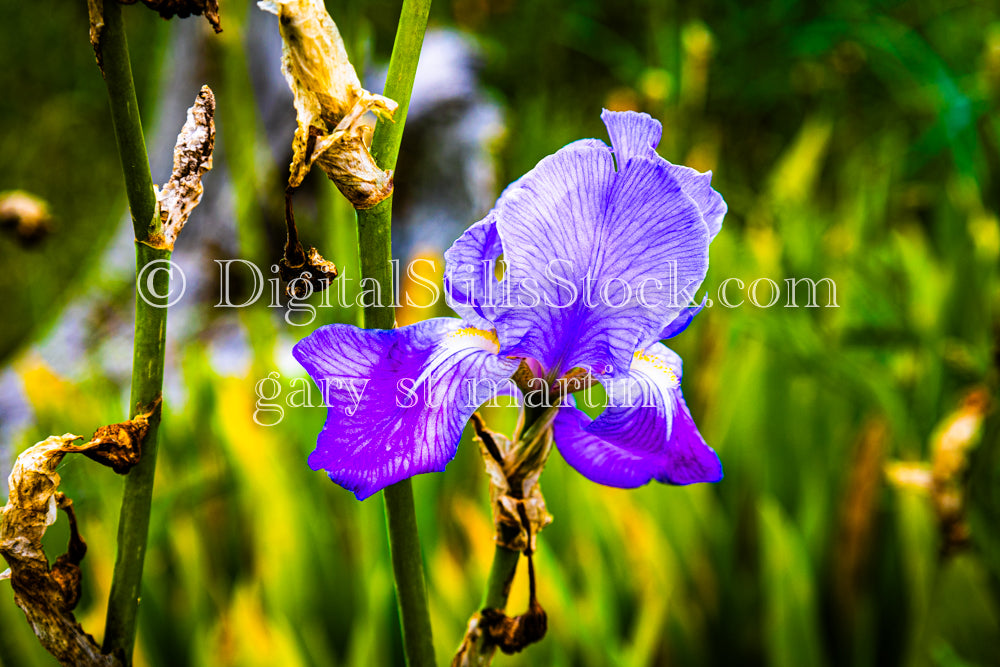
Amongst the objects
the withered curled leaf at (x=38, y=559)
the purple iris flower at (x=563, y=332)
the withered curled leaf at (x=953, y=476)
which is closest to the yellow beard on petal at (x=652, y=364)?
the purple iris flower at (x=563, y=332)

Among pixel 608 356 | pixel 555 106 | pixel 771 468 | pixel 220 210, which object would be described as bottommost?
pixel 771 468

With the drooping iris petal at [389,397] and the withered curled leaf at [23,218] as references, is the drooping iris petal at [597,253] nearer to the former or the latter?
the drooping iris petal at [389,397]

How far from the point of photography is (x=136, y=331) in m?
0.29

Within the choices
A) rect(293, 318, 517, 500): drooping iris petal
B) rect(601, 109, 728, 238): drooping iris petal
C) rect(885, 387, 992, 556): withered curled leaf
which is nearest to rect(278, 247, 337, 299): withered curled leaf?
rect(293, 318, 517, 500): drooping iris petal

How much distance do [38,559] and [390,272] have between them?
18 cm

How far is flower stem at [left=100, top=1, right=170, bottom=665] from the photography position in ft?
0.85

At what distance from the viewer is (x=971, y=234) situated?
1.57 m

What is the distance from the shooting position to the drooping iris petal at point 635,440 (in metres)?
0.33

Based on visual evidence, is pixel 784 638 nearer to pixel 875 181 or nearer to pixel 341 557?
pixel 341 557

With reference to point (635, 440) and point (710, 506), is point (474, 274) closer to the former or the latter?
point (635, 440)

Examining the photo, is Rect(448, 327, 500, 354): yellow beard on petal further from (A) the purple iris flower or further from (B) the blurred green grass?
(B) the blurred green grass

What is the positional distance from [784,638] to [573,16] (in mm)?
2020

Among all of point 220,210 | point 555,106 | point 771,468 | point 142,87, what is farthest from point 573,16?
point 142,87

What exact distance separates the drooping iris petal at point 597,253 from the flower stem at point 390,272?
52mm
